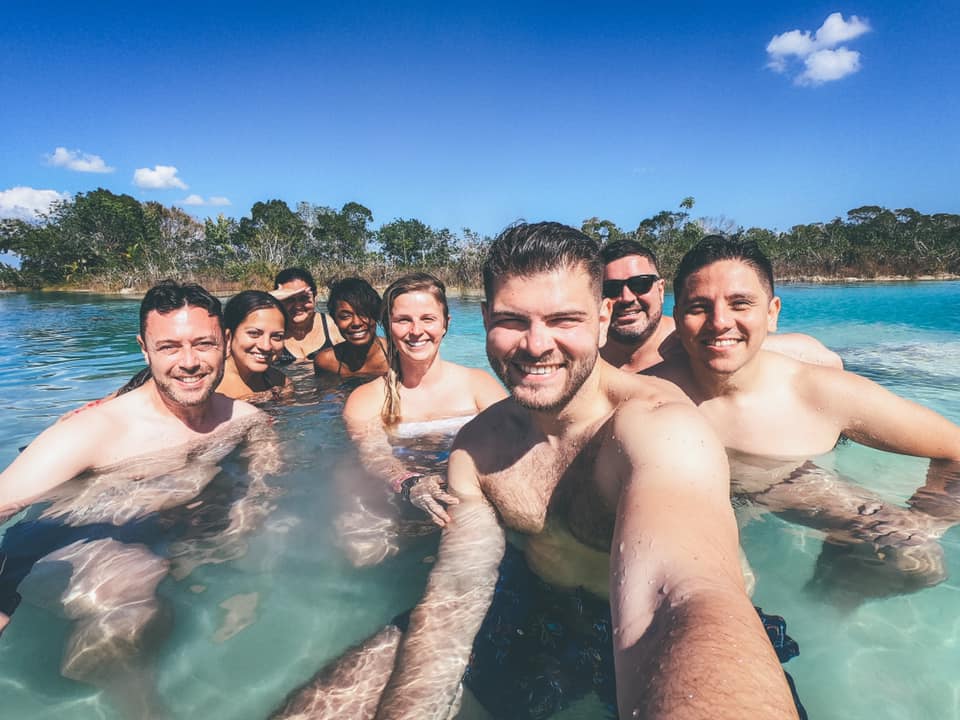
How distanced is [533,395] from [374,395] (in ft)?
9.50

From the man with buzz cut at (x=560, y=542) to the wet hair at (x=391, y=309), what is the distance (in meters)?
1.93

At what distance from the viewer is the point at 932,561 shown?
2.73 metres

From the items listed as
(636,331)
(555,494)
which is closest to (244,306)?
(636,331)

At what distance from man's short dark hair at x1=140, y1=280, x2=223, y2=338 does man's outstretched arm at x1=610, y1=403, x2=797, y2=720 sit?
303cm

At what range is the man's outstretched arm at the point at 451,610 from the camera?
6.03 feet

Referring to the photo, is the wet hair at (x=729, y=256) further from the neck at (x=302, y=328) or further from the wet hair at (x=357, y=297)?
the neck at (x=302, y=328)

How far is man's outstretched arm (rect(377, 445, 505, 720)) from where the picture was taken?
1.84m

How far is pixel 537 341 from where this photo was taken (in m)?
2.03

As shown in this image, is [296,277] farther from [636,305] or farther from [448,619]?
[448,619]

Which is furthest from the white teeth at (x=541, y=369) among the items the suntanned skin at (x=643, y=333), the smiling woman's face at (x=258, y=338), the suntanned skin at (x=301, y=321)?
the suntanned skin at (x=301, y=321)

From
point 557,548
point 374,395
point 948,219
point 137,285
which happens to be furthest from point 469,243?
point 948,219

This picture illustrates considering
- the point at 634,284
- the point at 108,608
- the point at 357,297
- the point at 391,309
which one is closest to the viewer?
the point at 108,608

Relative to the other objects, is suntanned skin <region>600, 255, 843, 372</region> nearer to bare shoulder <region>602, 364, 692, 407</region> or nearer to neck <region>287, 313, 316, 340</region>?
bare shoulder <region>602, 364, 692, 407</region>

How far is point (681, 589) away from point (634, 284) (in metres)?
3.57
